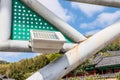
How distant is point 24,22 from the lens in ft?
13.3

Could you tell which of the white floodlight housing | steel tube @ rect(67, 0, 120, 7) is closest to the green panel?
the white floodlight housing

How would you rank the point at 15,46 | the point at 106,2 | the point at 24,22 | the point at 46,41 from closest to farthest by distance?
the point at 46,41 < the point at 15,46 < the point at 24,22 < the point at 106,2

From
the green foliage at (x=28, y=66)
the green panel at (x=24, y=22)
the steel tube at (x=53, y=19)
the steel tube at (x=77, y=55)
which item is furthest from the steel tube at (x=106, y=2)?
the green foliage at (x=28, y=66)

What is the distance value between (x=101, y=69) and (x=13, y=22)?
3684cm

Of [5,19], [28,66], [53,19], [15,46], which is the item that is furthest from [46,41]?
[28,66]

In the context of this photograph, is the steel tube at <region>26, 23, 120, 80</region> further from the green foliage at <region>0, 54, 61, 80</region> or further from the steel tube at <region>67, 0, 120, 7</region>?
the green foliage at <region>0, 54, 61, 80</region>

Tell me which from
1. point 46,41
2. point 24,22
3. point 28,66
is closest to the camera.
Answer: point 46,41

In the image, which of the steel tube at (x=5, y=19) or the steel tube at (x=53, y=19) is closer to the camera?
the steel tube at (x=5, y=19)

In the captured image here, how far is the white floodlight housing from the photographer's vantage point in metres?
3.67

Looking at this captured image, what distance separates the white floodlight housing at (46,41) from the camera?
145 inches

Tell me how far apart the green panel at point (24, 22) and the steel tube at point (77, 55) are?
226 millimetres

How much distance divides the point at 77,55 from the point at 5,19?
103 cm

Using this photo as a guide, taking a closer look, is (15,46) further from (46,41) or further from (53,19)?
(53,19)

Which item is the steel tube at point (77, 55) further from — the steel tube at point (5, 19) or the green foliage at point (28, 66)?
the green foliage at point (28, 66)
